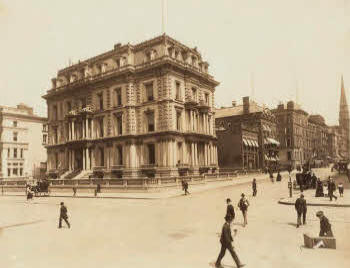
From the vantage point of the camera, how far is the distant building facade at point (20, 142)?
6475cm

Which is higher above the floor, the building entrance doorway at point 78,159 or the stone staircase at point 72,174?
the building entrance doorway at point 78,159

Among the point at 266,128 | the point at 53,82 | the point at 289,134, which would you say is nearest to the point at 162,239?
the point at 53,82

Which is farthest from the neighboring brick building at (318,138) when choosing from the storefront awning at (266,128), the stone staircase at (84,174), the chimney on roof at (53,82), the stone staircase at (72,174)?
the chimney on roof at (53,82)

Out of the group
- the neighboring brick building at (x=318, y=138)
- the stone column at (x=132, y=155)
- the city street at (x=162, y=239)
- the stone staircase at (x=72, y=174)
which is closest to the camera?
the city street at (x=162, y=239)

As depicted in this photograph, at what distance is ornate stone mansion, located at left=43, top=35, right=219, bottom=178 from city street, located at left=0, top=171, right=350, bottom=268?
2201cm

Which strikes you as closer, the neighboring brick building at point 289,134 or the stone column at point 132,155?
the stone column at point 132,155

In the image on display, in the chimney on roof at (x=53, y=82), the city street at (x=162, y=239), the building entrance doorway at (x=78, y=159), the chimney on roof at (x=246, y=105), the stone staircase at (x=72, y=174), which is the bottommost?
the city street at (x=162, y=239)

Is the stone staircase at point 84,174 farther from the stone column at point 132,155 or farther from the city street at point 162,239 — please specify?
the city street at point 162,239

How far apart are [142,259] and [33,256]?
383 cm

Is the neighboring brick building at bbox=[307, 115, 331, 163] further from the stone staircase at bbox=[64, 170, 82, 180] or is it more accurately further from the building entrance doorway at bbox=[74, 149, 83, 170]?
the stone staircase at bbox=[64, 170, 82, 180]

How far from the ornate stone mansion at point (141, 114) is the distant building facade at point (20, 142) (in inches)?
724

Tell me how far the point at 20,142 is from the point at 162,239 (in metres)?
61.5

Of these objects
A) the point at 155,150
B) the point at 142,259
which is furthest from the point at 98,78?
the point at 142,259

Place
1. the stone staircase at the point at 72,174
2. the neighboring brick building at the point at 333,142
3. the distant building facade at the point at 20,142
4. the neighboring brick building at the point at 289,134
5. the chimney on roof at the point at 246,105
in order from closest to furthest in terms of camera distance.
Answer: the stone staircase at the point at 72,174
the distant building facade at the point at 20,142
the chimney on roof at the point at 246,105
the neighboring brick building at the point at 289,134
the neighboring brick building at the point at 333,142
